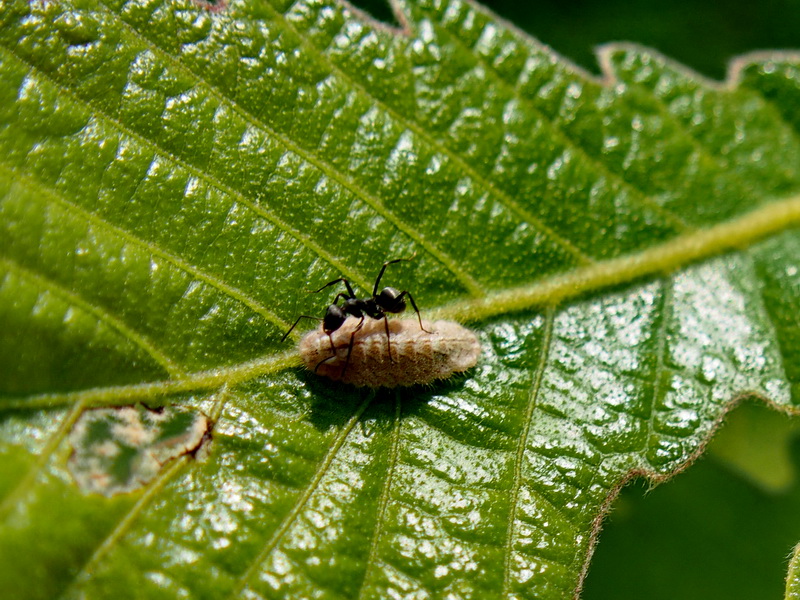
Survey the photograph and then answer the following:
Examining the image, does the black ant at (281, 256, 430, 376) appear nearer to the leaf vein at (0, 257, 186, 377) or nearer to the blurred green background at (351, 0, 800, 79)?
the leaf vein at (0, 257, 186, 377)

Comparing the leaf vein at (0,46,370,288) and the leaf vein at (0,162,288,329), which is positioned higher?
the leaf vein at (0,46,370,288)

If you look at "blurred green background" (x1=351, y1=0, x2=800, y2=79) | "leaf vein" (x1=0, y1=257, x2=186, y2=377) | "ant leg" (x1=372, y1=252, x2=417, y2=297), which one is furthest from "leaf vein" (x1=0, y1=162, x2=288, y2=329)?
"blurred green background" (x1=351, y1=0, x2=800, y2=79)

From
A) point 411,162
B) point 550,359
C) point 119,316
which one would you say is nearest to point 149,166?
point 119,316

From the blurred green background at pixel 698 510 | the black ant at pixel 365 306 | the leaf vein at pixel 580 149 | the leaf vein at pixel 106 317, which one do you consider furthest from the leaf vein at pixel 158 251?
the blurred green background at pixel 698 510

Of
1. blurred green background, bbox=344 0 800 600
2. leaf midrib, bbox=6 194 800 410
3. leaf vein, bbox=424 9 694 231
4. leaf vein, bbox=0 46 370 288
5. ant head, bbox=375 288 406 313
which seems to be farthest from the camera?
blurred green background, bbox=344 0 800 600

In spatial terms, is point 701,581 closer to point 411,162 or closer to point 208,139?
point 411,162

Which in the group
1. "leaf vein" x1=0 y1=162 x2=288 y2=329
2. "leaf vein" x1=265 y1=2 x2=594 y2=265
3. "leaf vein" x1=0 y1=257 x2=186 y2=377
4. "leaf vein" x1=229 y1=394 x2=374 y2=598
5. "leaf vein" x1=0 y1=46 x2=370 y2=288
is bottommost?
"leaf vein" x1=229 y1=394 x2=374 y2=598

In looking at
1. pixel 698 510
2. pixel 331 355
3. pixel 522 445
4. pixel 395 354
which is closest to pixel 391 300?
pixel 395 354
